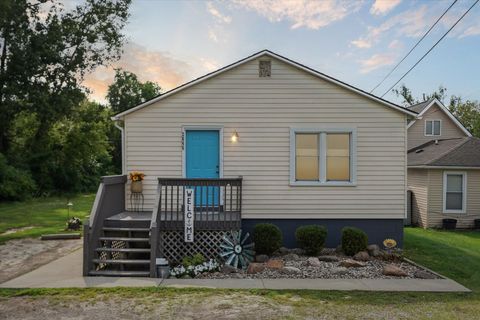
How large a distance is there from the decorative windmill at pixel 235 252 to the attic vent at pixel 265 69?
159 inches

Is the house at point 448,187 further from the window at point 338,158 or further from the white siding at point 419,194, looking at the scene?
the window at point 338,158

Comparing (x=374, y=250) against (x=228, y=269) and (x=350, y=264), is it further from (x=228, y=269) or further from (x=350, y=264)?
(x=228, y=269)

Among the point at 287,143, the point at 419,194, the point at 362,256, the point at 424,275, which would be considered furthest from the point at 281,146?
the point at 419,194

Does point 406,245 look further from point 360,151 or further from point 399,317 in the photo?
point 399,317

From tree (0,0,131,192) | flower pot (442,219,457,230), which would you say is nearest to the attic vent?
flower pot (442,219,457,230)

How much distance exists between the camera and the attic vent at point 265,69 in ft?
31.6

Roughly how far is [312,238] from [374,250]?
1593mm

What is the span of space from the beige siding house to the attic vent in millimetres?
26

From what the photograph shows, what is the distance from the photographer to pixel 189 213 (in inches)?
318

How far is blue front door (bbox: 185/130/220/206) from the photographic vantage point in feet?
31.4

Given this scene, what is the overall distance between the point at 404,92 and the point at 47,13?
129ft

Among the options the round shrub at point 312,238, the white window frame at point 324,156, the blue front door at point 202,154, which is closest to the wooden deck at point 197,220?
the blue front door at point 202,154

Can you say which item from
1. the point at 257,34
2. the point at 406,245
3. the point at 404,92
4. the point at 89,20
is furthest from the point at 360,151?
the point at 404,92

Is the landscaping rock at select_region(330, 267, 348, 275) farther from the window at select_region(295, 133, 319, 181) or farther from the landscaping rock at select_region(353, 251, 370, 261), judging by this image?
the window at select_region(295, 133, 319, 181)
